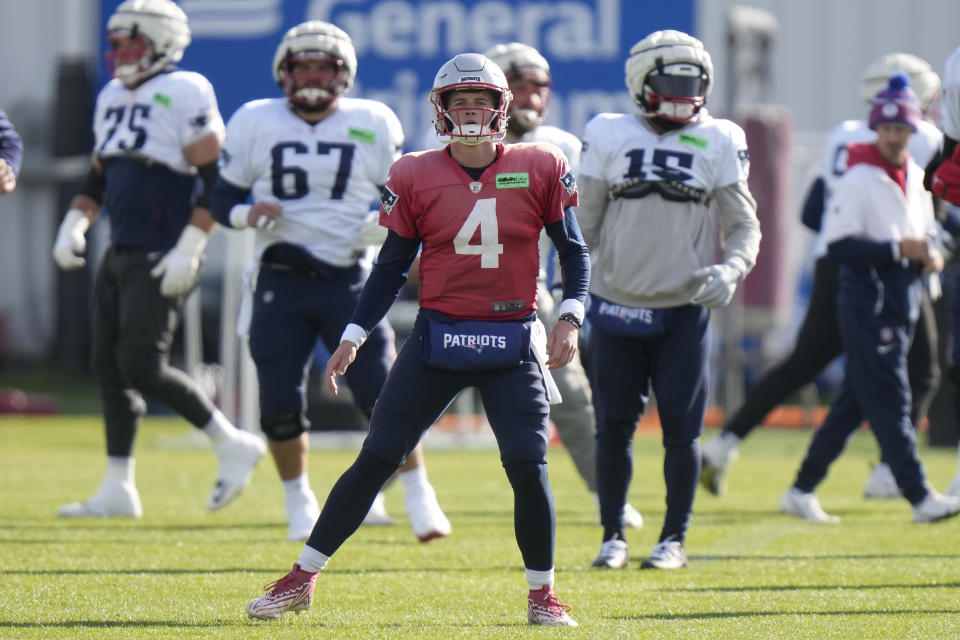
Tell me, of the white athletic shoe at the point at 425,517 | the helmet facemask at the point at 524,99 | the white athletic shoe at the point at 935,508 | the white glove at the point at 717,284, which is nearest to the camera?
the white glove at the point at 717,284

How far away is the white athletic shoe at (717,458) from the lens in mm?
7734

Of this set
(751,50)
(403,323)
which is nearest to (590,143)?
(403,323)

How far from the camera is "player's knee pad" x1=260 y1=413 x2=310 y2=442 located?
6098 mm

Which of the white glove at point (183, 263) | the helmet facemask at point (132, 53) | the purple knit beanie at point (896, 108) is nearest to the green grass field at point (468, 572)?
the white glove at point (183, 263)

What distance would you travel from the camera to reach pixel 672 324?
557 centimetres

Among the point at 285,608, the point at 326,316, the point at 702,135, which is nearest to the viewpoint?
the point at 285,608

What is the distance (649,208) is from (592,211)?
222 mm

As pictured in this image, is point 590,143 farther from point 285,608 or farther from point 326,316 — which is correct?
point 285,608

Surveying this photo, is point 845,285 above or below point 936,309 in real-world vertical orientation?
above

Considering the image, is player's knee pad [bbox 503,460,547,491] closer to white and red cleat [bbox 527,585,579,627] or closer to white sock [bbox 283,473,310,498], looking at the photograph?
white and red cleat [bbox 527,585,579,627]

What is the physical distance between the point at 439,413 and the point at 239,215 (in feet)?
5.83

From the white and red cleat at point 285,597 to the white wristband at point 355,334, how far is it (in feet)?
2.19

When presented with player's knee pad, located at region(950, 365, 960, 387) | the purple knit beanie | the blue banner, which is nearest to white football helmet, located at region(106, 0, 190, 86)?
the purple knit beanie

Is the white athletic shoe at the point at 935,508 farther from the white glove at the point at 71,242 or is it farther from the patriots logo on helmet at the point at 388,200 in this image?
the white glove at the point at 71,242
